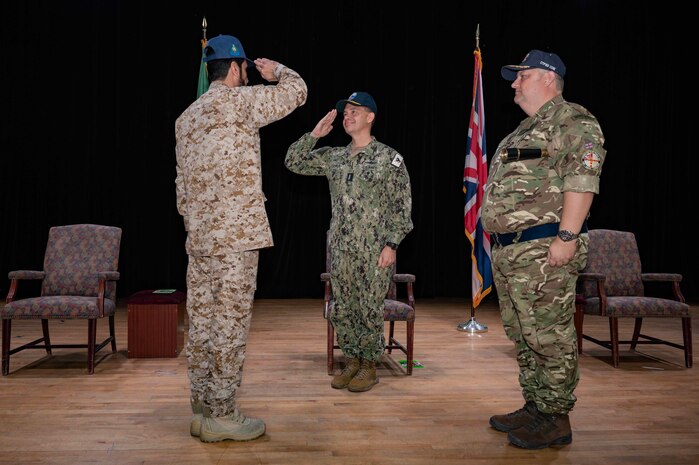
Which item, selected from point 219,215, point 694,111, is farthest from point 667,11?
point 219,215

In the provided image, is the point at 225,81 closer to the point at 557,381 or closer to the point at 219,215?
the point at 219,215

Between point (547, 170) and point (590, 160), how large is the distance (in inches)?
7.7

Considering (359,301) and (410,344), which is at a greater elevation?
(359,301)

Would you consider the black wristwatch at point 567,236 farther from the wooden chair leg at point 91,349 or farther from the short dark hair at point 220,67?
the wooden chair leg at point 91,349

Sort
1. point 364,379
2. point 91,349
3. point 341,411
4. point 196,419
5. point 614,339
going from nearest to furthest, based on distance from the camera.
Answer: point 196,419, point 341,411, point 364,379, point 91,349, point 614,339

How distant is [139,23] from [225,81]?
19.2 feet

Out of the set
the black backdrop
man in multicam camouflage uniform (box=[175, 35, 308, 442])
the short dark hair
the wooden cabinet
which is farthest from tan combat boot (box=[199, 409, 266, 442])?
the black backdrop

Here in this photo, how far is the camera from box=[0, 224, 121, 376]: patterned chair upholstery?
3682 millimetres

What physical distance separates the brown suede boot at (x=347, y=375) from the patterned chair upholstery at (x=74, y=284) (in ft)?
5.35

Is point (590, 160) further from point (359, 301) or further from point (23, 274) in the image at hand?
point (23, 274)

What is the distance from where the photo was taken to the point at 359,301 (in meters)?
3.54

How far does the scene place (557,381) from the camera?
246 cm

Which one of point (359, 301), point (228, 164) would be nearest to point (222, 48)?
point (228, 164)

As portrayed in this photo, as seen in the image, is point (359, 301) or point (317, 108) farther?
point (317, 108)
